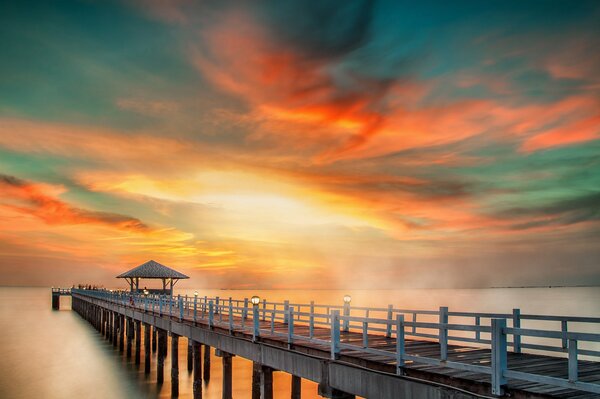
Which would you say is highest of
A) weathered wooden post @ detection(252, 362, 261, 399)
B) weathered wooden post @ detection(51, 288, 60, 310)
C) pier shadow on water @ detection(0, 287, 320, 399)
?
weathered wooden post @ detection(252, 362, 261, 399)

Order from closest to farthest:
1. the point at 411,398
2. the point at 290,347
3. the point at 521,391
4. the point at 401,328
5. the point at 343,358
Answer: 1. the point at 521,391
2. the point at 411,398
3. the point at 401,328
4. the point at 343,358
5. the point at 290,347

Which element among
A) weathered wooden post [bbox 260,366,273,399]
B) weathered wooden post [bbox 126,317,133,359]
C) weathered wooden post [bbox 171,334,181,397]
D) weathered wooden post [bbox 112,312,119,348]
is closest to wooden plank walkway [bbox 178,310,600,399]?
weathered wooden post [bbox 260,366,273,399]

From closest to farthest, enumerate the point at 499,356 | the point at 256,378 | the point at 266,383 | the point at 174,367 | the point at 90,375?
the point at 499,356 → the point at 266,383 → the point at 256,378 → the point at 174,367 → the point at 90,375

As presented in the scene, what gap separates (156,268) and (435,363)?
49.7 metres

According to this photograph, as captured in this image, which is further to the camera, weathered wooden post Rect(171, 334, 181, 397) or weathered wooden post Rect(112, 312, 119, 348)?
weathered wooden post Rect(112, 312, 119, 348)

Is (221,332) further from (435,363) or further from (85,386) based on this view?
(85,386)

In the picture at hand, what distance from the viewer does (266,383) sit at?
1783 cm

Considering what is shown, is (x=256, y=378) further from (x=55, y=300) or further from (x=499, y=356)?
(x=55, y=300)

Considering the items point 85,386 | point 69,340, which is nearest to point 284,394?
point 85,386

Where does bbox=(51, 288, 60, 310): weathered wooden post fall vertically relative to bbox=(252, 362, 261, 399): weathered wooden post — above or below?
below

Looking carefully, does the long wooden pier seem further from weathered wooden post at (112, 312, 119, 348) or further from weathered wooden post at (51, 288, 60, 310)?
weathered wooden post at (51, 288, 60, 310)

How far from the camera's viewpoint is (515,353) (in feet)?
45.6

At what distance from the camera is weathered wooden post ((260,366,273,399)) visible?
17625 millimetres

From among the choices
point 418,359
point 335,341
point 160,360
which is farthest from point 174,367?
point 418,359
